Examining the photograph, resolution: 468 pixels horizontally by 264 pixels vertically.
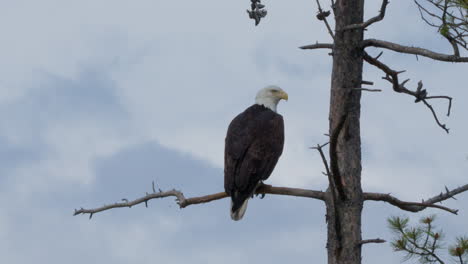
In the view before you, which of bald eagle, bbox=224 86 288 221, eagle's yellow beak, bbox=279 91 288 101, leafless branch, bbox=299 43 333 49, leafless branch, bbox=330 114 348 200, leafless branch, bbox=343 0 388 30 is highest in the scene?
eagle's yellow beak, bbox=279 91 288 101

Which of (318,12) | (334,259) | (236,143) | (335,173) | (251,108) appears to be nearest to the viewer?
(335,173)

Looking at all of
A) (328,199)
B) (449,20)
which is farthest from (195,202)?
(449,20)

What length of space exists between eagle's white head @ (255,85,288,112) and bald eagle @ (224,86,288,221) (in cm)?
48

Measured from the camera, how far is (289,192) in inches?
265

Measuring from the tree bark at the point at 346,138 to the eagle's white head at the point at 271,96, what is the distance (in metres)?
2.09

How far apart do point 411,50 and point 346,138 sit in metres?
0.94

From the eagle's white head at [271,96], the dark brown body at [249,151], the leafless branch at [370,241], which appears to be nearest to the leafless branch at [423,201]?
the leafless branch at [370,241]

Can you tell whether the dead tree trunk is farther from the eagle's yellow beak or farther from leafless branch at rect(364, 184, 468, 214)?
the eagle's yellow beak

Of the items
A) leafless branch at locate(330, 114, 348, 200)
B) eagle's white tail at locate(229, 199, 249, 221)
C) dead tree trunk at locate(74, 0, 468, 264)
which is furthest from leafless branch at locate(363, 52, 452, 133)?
eagle's white tail at locate(229, 199, 249, 221)

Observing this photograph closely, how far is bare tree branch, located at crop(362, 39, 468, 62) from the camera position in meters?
6.26

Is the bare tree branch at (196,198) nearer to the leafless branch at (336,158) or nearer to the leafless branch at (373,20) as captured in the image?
the leafless branch at (336,158)

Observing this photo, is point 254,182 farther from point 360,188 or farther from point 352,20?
point 352,20

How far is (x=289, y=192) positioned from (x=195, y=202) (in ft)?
3.19

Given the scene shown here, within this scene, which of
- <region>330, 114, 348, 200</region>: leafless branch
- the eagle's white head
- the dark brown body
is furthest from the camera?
the eagle's white head
